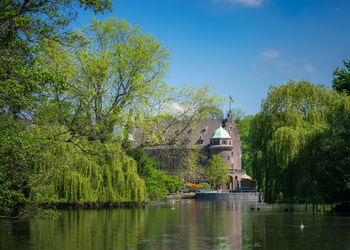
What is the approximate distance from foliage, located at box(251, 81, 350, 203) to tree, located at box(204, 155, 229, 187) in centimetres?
4398

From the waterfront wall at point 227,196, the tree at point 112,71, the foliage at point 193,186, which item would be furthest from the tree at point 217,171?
the tree at point 112,71

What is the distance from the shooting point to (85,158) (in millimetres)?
34875

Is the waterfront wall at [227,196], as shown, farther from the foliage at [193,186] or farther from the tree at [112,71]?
the tree at [112,71]

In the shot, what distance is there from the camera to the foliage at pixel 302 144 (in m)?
27.3

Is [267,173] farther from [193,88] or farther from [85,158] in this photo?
[85,158]

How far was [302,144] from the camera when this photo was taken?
29297 mm

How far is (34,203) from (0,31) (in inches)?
312

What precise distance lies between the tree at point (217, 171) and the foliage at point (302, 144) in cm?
4398

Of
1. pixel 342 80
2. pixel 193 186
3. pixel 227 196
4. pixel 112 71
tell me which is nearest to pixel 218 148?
pixel 193 186

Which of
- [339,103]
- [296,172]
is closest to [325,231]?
[296,172]

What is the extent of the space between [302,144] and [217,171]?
4876cm

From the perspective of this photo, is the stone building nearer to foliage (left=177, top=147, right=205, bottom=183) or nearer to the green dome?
the green dome

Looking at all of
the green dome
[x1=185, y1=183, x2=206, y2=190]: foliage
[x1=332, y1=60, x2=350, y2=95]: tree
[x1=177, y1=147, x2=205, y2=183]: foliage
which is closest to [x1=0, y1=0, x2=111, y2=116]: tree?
[x1=332, y1=60, x2=350, y2=95]: tree

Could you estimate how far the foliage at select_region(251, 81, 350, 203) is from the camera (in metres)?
27.3
